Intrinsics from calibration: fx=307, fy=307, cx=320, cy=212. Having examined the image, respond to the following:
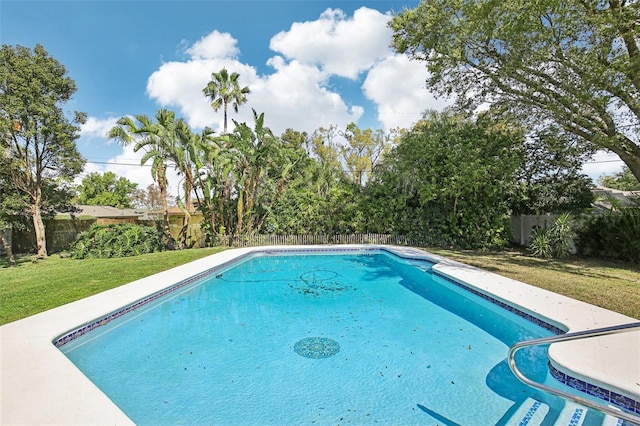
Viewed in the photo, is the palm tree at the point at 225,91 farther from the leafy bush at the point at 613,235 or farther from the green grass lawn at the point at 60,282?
the leafy bush at the point at 613,235

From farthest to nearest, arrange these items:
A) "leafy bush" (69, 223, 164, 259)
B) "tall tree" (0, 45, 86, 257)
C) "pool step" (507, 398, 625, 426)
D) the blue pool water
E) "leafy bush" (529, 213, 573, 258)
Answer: "leafy bush" (69, 223, 164, 259), "tall tree" (0, 45, 86, 257), "leafy bush" (529, 213, 573, 258), the blue pool water, "pool step" (507, 398, 625, 426)

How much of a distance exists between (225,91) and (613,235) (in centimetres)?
2306

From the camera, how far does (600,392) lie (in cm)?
297

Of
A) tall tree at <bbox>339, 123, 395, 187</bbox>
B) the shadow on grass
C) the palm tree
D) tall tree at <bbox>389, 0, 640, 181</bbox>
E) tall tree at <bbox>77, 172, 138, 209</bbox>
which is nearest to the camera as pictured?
tall tree at <bbox>389, 0, 640, 181</bbox>

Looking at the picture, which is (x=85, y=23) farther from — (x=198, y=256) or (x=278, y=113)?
(x=278, y=113)

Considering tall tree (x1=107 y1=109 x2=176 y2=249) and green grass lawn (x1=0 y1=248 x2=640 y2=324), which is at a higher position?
tall tree (x1=107 y1=109 x2=176 y2=249)

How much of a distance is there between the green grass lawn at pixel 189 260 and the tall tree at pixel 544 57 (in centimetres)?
381

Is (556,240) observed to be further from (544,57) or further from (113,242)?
(113,242)


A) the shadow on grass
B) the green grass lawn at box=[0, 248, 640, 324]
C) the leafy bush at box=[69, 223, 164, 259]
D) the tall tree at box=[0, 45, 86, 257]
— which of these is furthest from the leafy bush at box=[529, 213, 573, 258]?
the tall tree at box=[0, 45, 86, 257]

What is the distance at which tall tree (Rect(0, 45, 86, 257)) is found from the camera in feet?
36.2

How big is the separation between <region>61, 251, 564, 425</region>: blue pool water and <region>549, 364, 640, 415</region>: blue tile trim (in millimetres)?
327

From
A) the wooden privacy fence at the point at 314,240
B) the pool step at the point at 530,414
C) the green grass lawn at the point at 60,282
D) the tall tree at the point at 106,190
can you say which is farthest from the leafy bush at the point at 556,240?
the tall tree at the point at 106,190

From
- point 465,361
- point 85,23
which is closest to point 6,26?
point 85,23

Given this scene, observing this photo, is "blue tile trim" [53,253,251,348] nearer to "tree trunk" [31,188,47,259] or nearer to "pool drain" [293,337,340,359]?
"pool drain" [293,337,340,359]
